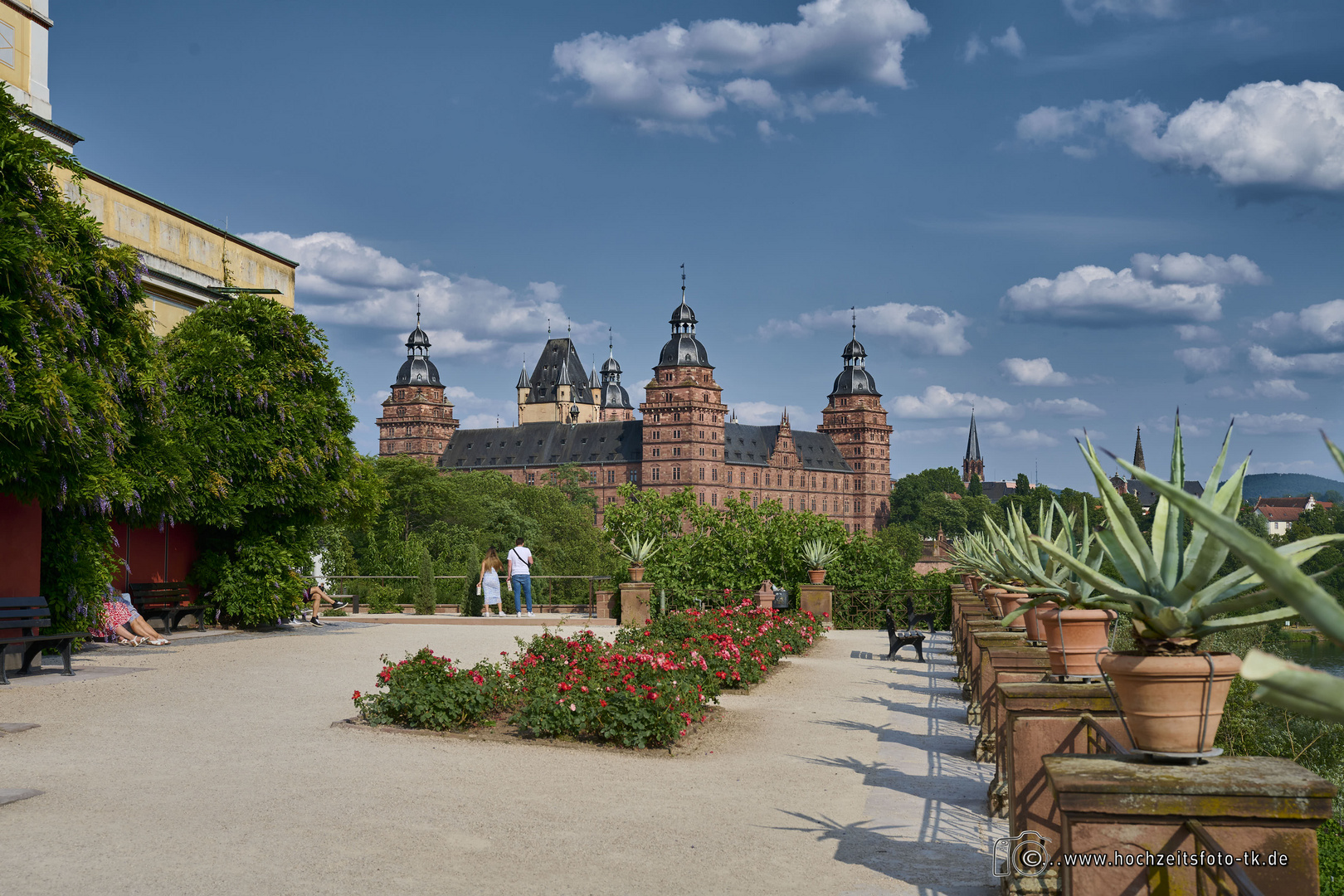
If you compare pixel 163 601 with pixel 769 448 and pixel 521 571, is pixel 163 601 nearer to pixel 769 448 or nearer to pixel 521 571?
pixel 521 571

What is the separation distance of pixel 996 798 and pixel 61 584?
12.5m

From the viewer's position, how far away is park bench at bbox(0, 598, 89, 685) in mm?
11891

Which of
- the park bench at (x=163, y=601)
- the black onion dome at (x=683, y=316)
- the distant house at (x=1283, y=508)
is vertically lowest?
the park bench at (x=163, y=601)

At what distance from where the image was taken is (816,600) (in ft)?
71.3

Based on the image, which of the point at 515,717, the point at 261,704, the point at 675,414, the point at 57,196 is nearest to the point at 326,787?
the point at 515,717

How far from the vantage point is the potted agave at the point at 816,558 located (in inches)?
862

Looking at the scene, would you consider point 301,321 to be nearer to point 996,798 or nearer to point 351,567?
point 996,798

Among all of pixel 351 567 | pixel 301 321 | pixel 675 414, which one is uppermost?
pixel 675 414

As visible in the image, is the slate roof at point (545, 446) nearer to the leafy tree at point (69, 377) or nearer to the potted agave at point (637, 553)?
the potted agave at point (637, 553)

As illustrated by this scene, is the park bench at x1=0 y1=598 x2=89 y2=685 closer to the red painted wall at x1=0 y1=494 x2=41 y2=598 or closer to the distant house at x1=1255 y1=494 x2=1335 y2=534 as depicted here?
the red painted wall at x1=0 y1=494 x2=41 y2=598

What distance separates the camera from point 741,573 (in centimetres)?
2219

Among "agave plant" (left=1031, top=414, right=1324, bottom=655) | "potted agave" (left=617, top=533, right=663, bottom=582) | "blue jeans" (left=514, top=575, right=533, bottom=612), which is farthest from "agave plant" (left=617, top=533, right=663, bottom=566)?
"agave plant" (left=1031, top=414, right=1324, bottom=655)

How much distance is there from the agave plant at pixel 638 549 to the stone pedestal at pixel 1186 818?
60.7 feet

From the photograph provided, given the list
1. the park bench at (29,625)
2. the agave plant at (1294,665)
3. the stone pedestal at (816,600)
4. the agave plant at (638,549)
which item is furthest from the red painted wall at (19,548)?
the agave plant at (1294,665)
